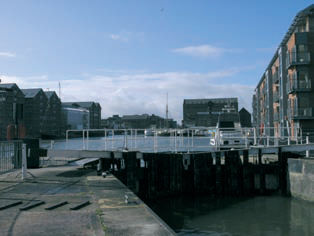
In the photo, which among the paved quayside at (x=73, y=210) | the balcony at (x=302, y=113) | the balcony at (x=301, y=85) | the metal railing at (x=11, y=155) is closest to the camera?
the paved quayside at (x=73, y=210)

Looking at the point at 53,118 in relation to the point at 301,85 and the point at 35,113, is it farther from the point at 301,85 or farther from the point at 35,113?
the point at 301,85

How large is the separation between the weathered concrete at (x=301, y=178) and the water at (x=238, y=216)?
556 mm

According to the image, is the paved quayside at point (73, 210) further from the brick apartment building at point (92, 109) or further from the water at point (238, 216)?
the brick apartment building at point (92, 109)

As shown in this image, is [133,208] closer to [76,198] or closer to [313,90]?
[76,198]

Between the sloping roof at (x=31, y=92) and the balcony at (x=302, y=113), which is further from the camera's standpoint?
the sloping roof at (x=31, y=92)

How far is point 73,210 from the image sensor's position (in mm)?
9680

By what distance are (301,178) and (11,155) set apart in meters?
18.0

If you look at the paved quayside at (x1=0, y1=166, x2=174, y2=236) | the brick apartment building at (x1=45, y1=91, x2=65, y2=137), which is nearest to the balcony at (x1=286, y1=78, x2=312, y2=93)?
the paved quayside at (x1=0, y1=166, x2=174, y2=236)

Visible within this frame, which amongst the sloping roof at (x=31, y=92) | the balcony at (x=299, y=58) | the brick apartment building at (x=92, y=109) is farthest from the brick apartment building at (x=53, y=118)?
the balcony at (x=299, y=58)

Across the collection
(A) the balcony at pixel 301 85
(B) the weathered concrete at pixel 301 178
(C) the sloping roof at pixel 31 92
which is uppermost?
(C) the sloping roof at pixel 31 92

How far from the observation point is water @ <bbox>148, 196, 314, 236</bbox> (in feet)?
49.6

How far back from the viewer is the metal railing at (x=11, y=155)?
18531 mm

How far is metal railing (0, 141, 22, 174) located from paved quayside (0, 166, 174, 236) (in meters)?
3.74

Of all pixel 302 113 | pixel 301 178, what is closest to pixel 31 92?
pixel 302 113
